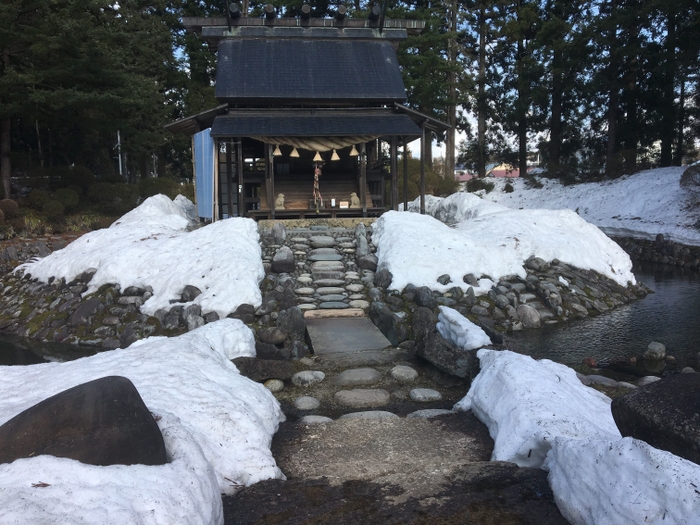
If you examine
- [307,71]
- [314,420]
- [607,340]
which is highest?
[307,71]

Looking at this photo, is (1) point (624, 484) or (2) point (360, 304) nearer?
(1) point (624, 484)

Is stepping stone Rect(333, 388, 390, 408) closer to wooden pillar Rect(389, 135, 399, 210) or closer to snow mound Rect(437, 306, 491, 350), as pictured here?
snow mound Rect(437, 306, 491, 350)

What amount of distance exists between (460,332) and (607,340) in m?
3.36

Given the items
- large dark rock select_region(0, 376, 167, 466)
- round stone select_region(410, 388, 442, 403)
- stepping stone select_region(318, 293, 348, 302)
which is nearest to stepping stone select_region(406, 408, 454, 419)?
round stone select_region(410, 388, 442, 403)

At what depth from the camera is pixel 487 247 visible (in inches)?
447

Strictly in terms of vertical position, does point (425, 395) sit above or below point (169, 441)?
below

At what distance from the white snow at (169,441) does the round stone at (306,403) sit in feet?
2.58

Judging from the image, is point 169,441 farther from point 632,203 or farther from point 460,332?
point 632,203

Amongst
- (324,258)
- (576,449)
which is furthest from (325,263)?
(576,449)

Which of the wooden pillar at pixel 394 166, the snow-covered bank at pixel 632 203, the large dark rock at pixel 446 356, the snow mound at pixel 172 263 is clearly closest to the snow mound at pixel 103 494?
the large dark rock at pixel 446 356

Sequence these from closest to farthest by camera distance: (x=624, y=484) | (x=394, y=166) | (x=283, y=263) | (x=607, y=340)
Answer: (x=624, y=484) < (x=607, y=340) < (x=283, y=263) < (x=394, y=166)

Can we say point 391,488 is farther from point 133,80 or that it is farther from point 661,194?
point 661,194

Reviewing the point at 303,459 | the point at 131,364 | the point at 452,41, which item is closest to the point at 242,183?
the point at 131,364

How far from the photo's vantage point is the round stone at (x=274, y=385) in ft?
21.5
